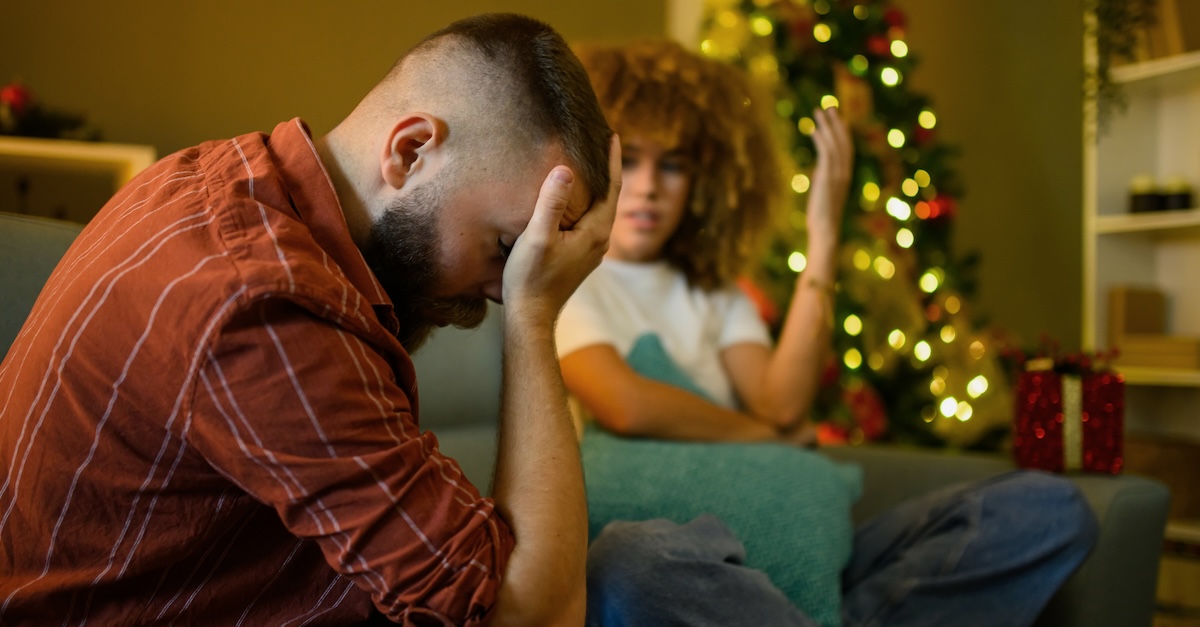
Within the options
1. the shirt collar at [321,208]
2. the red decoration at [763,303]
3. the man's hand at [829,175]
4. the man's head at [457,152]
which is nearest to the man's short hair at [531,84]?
the man's head at [457,152]

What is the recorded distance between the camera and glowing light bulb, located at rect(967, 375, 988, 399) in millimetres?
2949

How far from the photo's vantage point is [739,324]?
181cm

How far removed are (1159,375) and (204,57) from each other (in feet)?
8.65

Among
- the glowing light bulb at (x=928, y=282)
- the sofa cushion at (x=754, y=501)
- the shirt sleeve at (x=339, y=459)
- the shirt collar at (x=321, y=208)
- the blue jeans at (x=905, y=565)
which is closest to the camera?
the shirt sleeve at (x=339, y=459)

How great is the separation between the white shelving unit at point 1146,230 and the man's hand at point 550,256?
8.18 ft

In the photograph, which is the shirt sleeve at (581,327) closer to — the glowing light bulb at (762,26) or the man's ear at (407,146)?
the man's ear at (407,146)

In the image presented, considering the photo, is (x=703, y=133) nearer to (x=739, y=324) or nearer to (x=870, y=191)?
(x=739, y=324)

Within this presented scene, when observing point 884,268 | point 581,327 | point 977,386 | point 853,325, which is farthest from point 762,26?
point 581,327

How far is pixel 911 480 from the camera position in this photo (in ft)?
5.43

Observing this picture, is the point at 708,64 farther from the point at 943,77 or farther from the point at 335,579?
the point at 943,77

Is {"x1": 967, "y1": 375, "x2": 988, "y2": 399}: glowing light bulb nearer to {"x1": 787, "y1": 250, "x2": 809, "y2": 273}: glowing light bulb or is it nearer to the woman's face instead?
{"x1": 787, "y1": 250, "x2": 809, "y2": 273}: glowing light bulb

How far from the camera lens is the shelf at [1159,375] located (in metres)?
2.71

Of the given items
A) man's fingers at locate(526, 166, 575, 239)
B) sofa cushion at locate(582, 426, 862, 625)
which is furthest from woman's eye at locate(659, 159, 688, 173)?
man's fingers at locate(526, 166, 575, 239)

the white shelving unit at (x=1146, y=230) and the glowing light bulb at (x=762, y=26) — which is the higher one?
the glowing light bulb at (x=762, y=26)
